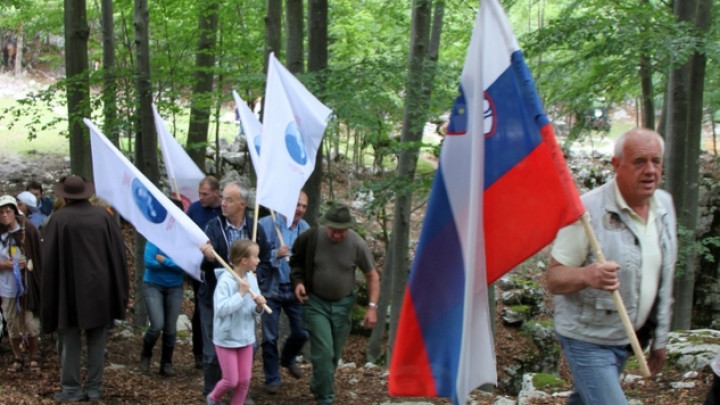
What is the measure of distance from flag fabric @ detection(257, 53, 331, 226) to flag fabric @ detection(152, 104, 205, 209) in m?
1.76

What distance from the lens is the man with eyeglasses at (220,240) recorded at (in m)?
7.26

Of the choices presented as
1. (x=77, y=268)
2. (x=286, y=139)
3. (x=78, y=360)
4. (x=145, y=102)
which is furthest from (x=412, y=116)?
(x=78, y=360)

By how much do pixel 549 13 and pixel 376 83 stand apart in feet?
55.2

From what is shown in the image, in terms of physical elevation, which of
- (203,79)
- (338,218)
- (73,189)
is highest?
(203,79)

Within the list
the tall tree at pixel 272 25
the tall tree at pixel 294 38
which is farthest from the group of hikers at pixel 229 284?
the tall tree at pixel 272 25

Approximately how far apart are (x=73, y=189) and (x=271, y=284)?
2026mm

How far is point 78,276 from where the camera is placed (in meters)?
7.21

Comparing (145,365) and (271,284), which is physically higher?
(271,284)

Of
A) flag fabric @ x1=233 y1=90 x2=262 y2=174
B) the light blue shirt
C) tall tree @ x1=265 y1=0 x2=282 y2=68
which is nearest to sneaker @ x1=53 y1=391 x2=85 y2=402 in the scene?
the light blue shirt

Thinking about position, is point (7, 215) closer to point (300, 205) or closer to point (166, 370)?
point (166, 370)

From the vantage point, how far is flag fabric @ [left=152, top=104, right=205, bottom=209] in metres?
9.58

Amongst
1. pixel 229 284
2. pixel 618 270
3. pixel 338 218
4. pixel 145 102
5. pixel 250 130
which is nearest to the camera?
pixel 618 270

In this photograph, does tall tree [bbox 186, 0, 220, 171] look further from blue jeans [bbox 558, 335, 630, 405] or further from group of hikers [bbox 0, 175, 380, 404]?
blue jeans [bbox 558, 335, 630, 405]

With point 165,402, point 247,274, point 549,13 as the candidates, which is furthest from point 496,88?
point 549,13
